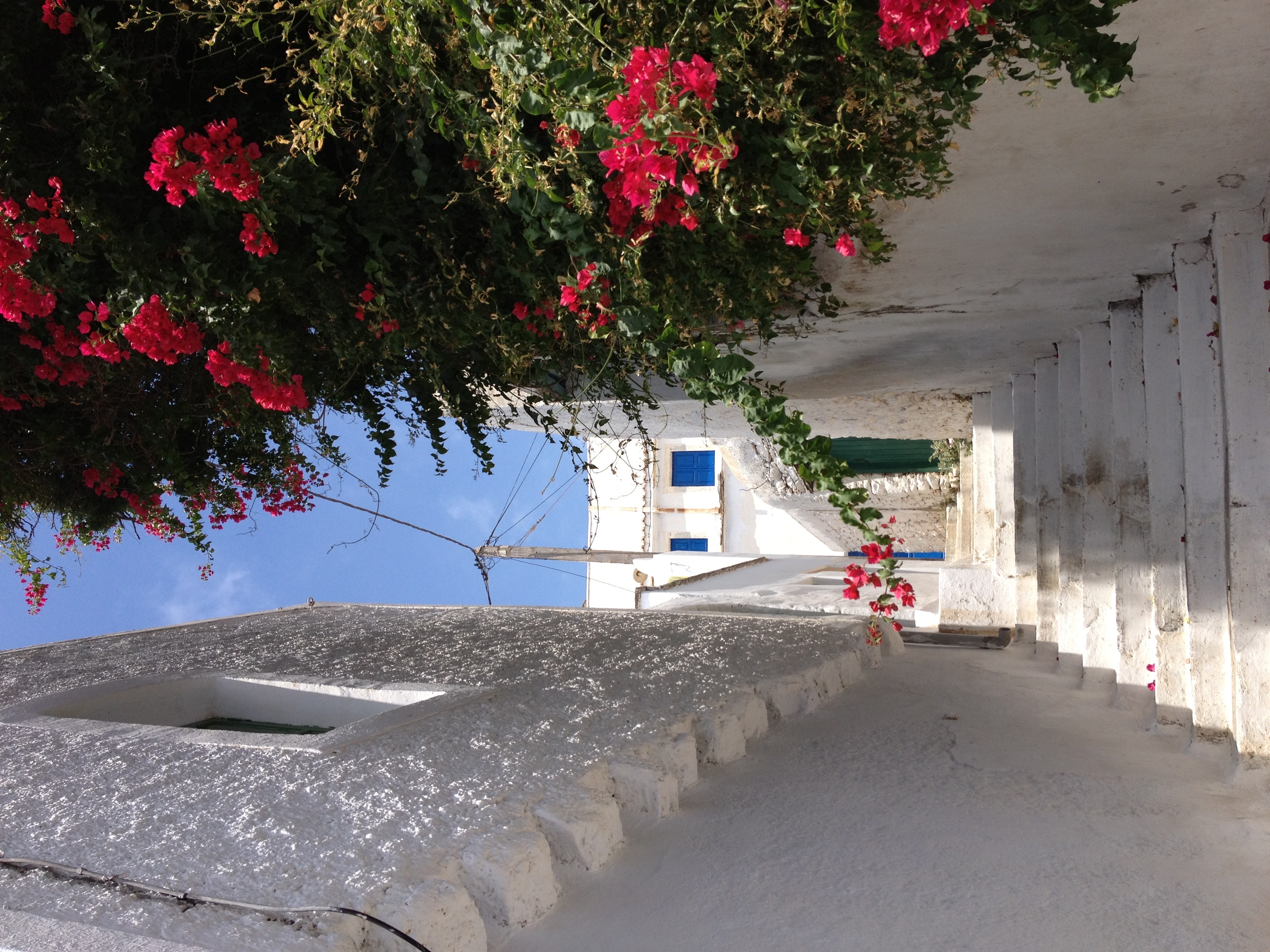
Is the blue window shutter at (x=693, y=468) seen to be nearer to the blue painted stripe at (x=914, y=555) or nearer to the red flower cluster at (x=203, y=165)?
the blue painted stripe at (x=914, y=555)

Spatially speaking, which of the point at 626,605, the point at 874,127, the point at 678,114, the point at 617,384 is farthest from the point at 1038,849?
the point at 626,605

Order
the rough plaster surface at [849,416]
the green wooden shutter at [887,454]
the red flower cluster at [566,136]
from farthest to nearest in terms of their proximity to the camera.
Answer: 1. the green wooden shutter at [887,454]
2. the rough plaster surface at [849,416]
3. the red flower cluster at [566,136]

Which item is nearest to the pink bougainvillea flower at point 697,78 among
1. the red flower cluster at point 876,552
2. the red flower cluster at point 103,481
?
the red flower cluster at point 876,552

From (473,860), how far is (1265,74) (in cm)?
292

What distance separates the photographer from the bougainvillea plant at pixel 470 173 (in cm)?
213

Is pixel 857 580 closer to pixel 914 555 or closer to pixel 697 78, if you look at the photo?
pixel 697 78

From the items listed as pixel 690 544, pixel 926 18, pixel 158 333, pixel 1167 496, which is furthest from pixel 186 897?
pixel 690 544

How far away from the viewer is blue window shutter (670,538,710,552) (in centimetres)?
1970

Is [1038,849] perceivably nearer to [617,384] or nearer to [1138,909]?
[1138,909]

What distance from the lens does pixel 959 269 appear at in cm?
404

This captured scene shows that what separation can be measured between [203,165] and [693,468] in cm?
1775

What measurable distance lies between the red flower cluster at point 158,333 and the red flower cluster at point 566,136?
1.42 metres

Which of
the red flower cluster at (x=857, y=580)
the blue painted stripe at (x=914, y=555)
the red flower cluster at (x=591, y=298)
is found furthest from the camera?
the blue painted stripe at (x=914, y=555)

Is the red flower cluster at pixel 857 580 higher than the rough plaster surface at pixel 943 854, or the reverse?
the red flower cluster at pixel 857 580
